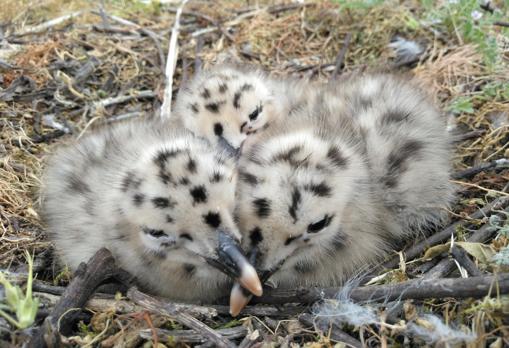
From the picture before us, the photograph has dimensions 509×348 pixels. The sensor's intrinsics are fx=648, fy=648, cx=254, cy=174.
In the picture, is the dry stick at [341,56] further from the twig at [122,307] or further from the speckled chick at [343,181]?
the twig at [122,307]

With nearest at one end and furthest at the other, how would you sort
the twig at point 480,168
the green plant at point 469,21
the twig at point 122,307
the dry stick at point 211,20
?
the twig at point 122,307 < the twig at point 480,168 < the green plant at point 469,21 < the dry stick at point 211,20

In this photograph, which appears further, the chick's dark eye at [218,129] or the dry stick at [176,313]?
the chick's dark eye at [218,129]

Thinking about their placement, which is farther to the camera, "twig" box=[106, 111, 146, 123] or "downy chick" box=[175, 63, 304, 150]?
"twig" box=[106, 111, 146, 123]

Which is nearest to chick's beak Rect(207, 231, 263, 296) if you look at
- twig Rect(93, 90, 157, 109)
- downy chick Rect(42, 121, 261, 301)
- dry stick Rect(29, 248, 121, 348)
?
downy chick Rect(42, 121, 261, 301)

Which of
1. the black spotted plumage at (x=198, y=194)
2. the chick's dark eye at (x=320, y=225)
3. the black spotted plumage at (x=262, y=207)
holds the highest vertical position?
the black spotted plumage at (x=198, y=194)

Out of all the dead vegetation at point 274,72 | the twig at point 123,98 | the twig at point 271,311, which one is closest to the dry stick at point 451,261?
the dead vegetation at point 274,72

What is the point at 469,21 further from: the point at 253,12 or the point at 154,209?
the point at 154,209

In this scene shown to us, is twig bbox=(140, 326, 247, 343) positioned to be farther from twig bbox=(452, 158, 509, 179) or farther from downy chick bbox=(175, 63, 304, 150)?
twig bbox=(452, 158, 509, 179)
